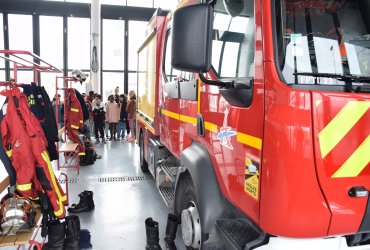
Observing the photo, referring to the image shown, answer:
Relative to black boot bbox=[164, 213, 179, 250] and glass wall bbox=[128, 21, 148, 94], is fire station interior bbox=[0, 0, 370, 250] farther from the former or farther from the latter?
glass wall bbox=[128, 21, 148, 94]

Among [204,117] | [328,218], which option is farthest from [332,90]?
[204,117]

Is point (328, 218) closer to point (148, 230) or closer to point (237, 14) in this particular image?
point (237, 14)

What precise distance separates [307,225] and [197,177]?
80 cm

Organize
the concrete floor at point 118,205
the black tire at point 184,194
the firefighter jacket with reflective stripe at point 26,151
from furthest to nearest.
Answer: the concrete floor at point 118,205 < the firefighter jacket with reflective stripe at point 26,151 < the black tire at point 184,194

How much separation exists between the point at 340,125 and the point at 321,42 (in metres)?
0.38

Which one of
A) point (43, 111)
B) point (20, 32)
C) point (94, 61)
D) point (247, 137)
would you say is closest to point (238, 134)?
point (247, 137)

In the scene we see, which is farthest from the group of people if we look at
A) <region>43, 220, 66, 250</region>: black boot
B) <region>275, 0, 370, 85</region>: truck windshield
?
<region>275, 0, 370, 85</region>: truck windshield

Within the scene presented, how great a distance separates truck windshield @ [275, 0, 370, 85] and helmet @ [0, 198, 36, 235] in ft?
7.26

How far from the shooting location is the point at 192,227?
212 cm

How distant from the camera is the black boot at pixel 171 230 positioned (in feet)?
8.88

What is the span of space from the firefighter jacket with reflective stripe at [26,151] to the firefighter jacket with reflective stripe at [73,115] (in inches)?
A: 133

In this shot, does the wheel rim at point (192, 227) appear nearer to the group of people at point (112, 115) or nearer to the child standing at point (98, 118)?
the group of people at point (112, 115)

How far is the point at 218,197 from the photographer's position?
1.88m

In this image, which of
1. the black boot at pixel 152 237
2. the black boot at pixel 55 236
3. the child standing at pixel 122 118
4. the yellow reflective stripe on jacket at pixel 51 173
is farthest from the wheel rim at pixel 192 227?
the child standing at pixel 122 118
